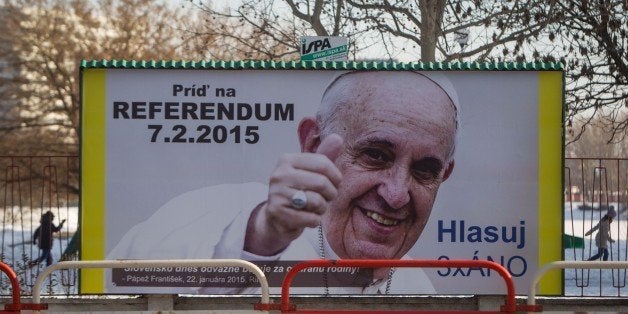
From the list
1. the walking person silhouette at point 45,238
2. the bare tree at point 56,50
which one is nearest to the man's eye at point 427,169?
the walking person silhouette at point 45,238

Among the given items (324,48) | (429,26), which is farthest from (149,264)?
(429,26)

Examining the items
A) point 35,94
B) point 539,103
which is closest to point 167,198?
point 539,103

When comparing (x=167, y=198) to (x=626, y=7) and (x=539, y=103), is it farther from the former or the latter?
(x=626, y=7)

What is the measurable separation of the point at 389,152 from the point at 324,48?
98.5 inches

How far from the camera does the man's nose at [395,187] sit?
44.7 feet

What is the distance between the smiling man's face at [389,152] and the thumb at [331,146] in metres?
0.07

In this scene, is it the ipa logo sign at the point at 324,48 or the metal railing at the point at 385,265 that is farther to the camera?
the ipa logo sign at the point at 324,48

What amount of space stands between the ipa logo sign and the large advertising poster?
1.87 metres

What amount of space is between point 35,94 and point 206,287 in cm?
3135

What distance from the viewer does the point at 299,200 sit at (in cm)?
1370

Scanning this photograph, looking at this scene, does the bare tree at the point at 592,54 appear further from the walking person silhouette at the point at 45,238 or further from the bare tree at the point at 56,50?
the bare tree at the point at 56,50

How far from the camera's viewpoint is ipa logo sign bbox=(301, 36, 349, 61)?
50.8 ft

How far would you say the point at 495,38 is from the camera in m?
22.3

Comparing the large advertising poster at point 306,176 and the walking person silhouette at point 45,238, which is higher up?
the large advertising poster at point 306,176
